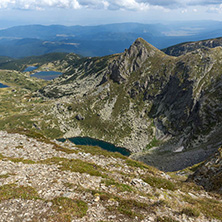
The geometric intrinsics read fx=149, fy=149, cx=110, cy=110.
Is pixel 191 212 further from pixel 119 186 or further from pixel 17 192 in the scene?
pixel 17 192

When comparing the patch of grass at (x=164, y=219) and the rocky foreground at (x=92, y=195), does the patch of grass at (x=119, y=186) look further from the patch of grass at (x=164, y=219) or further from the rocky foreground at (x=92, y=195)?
the patch of grass at (x=164, y=219)

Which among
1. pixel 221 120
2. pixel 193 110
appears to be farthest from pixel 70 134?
pixel 221 120

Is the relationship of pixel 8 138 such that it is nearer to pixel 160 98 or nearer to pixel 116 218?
pixel 116 218

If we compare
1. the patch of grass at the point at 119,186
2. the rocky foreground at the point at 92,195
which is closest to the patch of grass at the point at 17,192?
the rocky foreground at the point at 92,195

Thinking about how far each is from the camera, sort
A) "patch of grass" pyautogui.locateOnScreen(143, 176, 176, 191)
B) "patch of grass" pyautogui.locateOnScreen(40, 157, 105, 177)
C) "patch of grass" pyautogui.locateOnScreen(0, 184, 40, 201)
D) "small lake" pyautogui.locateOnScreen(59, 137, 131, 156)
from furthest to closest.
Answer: "small lake" pyautogui.locateOnScreen(59, 137, 131, 156) → "patch of grass" pyautogui.locateOnScreen(40, 157, 105, 177) → "patch of grass" pyautogui.locateOnScreen(143, 176, 176, 191) → "patch of grass" pyautogui.locateOnScreen(0, 184, 40, 201)

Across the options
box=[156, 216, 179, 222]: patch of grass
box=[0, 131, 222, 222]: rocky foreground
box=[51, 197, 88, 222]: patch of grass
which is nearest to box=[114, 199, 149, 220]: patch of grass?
box=[0, 131, 222, 222]: rocky foreground

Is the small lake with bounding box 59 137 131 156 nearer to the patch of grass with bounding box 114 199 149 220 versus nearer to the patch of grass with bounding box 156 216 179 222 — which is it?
the patch of grass with bounding box 114 199 149 220
